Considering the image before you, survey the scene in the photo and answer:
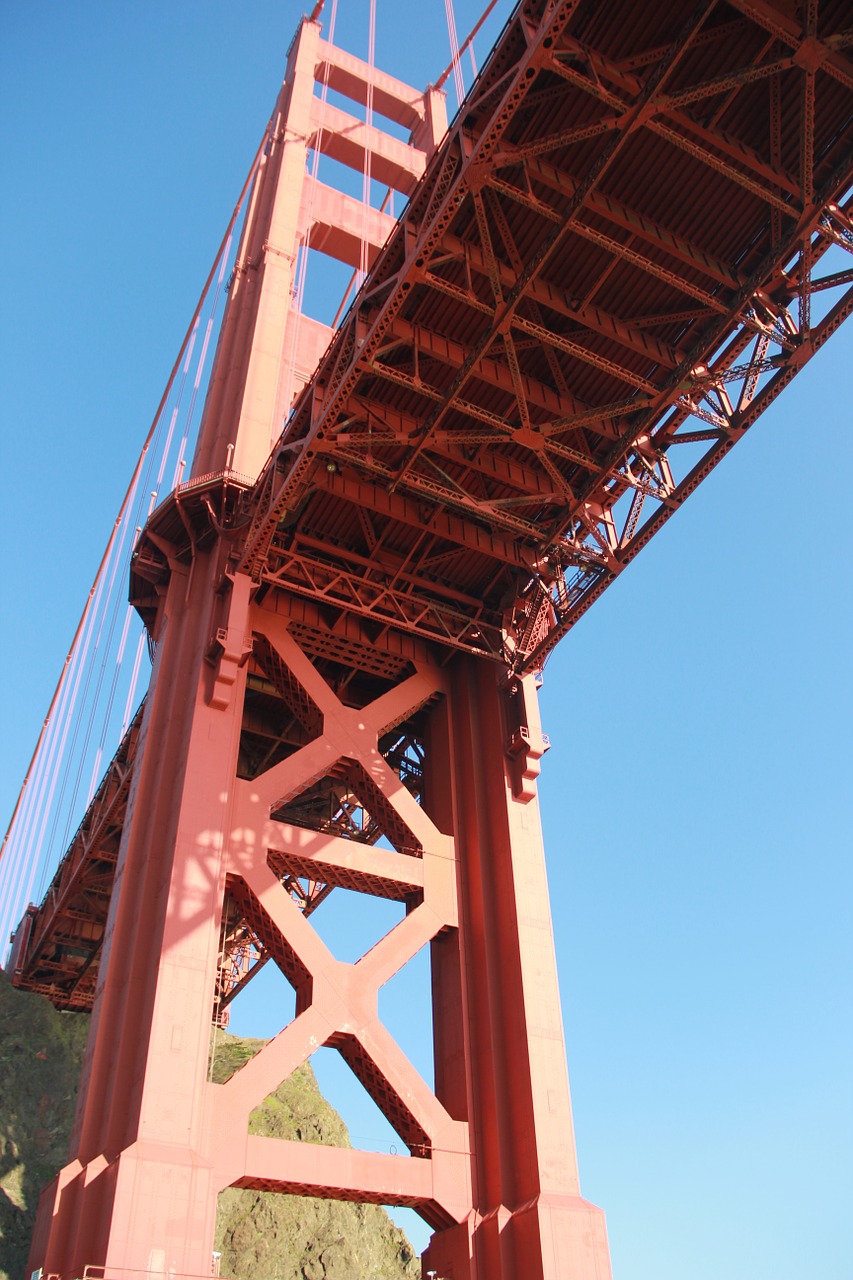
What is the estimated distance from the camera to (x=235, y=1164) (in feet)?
49.7

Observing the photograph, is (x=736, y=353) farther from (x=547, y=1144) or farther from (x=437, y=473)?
(x=547, y=1144)

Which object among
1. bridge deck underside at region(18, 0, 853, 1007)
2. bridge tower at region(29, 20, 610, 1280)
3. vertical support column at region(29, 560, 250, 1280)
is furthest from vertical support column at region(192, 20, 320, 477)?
vertical support column at region(29, 560, 250, 1280)

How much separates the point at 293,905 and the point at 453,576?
7.29 metres

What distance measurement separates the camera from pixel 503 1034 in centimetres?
1811

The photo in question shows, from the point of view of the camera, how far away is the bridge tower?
14.6 m

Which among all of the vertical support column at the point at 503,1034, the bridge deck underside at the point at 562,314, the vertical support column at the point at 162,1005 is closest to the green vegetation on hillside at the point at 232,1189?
the vertical support column at the point at 503,1034

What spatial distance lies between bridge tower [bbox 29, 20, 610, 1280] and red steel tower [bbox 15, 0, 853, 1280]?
0.06m

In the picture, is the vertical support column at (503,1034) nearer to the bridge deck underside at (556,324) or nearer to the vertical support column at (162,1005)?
the bridge deck underside at (556,324)

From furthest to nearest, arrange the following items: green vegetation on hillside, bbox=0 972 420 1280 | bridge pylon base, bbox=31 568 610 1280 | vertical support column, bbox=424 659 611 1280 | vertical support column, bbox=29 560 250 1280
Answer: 1. green vegetation on hillside, bbox=0 972 420 1280
2. vertical support column, bbox=424 659 611 1280
3. bridge pylon base, bbox=31 568 610 1280
4. vertical support column, bbox=29 560 250 1280

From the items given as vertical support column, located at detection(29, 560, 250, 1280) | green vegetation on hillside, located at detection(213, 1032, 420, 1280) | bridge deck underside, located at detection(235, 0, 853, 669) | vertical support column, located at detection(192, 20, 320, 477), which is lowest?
vertical support column, located at detection(29, 560, 250, 1280)

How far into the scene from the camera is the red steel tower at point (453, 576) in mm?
14383

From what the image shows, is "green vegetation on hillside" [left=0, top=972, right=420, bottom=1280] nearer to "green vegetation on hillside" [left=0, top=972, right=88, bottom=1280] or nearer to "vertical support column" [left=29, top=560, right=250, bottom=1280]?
"green vegetation on hillside" [left=0, top=972, right=88, bottom=1280]

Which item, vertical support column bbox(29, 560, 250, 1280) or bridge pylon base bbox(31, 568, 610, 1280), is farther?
bridge pylon base bbox(31, 568, 610, 1280)

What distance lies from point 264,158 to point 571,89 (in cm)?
1510
